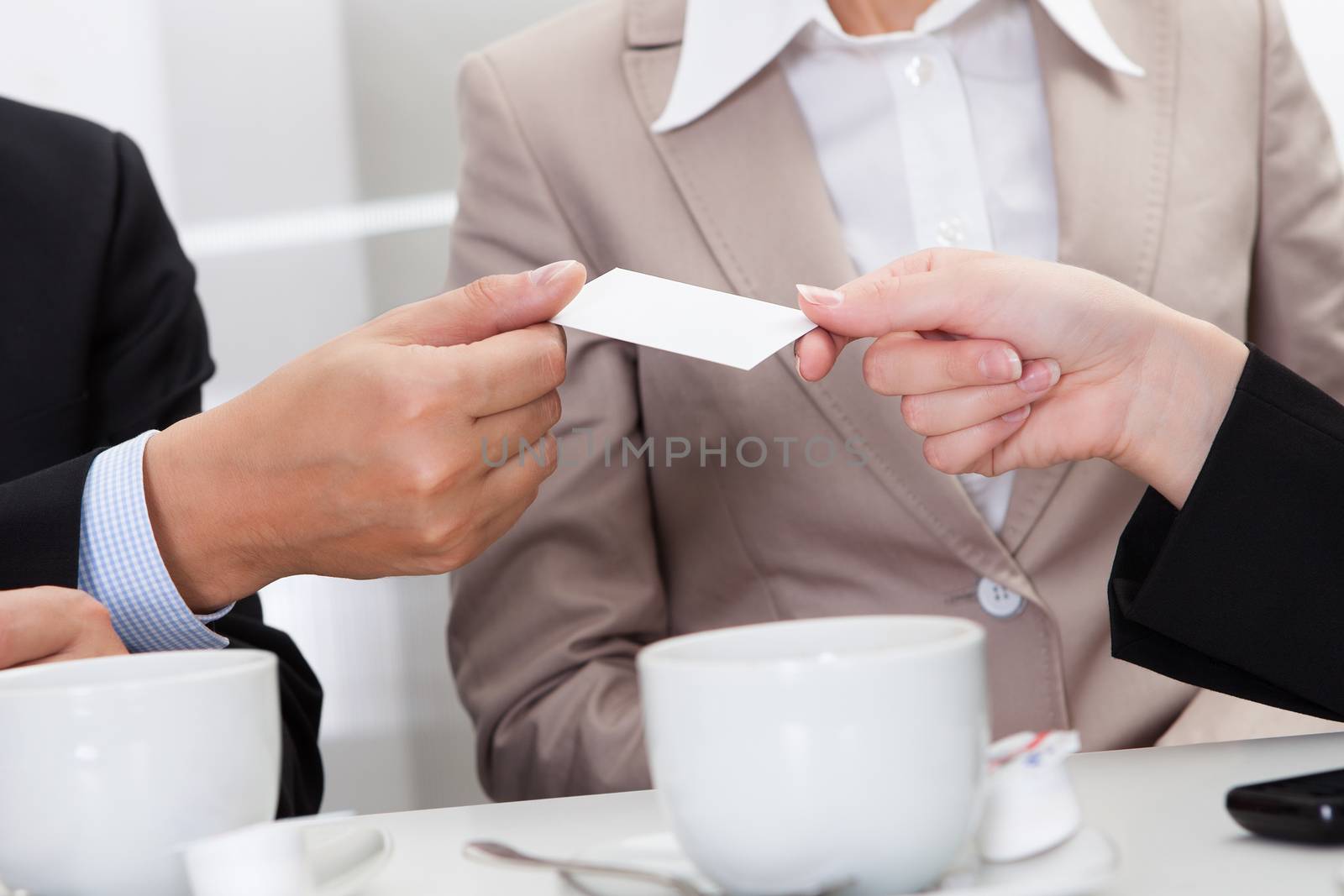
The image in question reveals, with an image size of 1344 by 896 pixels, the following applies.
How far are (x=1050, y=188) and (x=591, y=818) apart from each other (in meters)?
0.70

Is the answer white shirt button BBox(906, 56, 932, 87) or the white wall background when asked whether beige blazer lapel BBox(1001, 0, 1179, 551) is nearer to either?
white shirt button BBox(906, 56, 932, 87)

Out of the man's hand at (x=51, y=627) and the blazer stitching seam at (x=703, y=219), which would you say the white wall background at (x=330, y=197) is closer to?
the blazer stitching seam at (x=703, y=219)

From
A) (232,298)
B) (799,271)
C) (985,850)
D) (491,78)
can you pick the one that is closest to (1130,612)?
(985,850)

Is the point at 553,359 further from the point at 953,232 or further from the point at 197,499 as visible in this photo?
the point at 953,232

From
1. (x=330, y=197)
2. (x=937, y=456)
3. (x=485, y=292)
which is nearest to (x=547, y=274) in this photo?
(x=485, y=292)

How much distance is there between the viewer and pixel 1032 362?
704mm

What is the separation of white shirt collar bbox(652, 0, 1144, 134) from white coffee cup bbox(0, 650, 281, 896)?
0.70 meters

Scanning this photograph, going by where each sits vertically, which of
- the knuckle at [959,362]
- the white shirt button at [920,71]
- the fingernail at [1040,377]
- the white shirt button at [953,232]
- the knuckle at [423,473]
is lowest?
the knuckle at [423,473]

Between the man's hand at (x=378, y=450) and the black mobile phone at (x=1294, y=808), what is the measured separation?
1.32ft

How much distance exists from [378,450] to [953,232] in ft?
1.73

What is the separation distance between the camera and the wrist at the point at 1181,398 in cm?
70

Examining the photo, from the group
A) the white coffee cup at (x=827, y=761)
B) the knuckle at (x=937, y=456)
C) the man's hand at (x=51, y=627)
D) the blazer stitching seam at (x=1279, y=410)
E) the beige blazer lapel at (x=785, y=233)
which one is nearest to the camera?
the white coffee cup at (x=827, y=761)

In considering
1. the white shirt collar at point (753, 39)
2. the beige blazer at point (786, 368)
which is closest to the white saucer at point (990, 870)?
the beige blazer at point (786, 368)

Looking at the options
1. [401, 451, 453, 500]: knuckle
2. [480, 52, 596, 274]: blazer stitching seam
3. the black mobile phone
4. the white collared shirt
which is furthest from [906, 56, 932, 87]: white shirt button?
the black mobile phone
